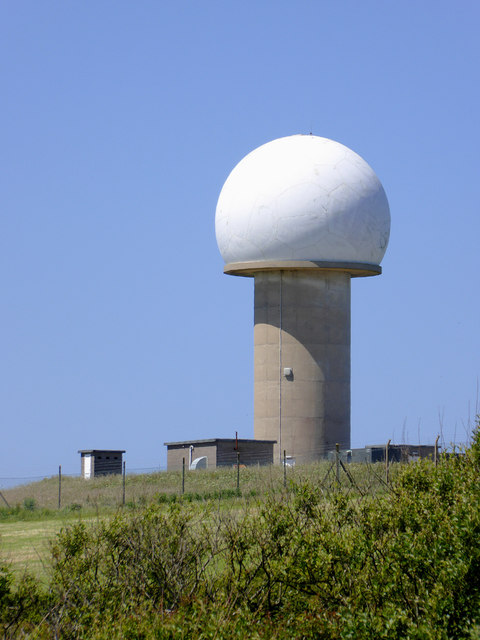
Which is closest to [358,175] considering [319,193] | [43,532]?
[319,193]

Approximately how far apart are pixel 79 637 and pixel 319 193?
25570mm

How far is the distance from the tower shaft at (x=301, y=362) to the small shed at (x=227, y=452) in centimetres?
42

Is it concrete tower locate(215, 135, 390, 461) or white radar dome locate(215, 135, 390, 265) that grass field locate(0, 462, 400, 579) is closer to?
concrete tower locate(215, 135, 390, 461)

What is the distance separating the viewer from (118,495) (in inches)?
1109

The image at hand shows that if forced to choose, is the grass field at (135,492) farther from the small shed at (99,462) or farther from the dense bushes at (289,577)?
the dense bushes at (289,577)

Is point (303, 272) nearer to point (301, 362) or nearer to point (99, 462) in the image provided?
point (301, 362)

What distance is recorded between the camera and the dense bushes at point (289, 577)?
8.87 meters

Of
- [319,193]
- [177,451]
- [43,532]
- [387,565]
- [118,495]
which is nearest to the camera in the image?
[387,565]

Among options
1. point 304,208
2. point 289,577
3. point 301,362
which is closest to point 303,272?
point 304,208

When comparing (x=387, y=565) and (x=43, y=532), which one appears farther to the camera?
(x=43, y=532)

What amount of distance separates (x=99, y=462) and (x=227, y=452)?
203 inches

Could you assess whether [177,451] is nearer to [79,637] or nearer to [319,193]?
[319,193]

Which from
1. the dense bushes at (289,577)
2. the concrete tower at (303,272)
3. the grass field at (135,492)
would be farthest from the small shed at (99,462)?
the dense bushes at (289,577)

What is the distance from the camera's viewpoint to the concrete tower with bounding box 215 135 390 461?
32969 millimetres
